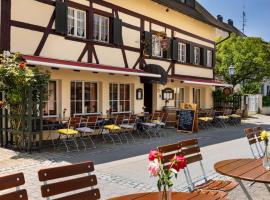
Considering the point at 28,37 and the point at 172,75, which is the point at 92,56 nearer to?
the point at 28,37

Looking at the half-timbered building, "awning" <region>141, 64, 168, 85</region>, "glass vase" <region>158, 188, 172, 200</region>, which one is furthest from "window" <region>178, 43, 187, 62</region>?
"glass vase" <region>158, 188, 172, 200</region>

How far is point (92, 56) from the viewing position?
13641mm

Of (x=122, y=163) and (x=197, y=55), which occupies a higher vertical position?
(x=197, y=55)

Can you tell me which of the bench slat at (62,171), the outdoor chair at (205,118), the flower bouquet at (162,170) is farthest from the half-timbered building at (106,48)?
the flower bouquet at (162,170)

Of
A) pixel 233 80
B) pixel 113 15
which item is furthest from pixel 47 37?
pixel 233 80

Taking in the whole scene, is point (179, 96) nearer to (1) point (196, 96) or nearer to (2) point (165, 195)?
(1) point (196, 96)

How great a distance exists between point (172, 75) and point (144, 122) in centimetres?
538

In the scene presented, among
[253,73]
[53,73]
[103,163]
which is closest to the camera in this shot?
[103,163]

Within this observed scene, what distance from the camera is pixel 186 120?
15719 mm

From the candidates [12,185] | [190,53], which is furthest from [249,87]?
[12,185]

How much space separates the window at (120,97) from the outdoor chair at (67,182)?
11.4 meters

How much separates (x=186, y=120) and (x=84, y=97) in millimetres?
4463

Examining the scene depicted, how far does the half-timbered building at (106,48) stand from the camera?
37.1ft

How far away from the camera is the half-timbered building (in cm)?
1132
